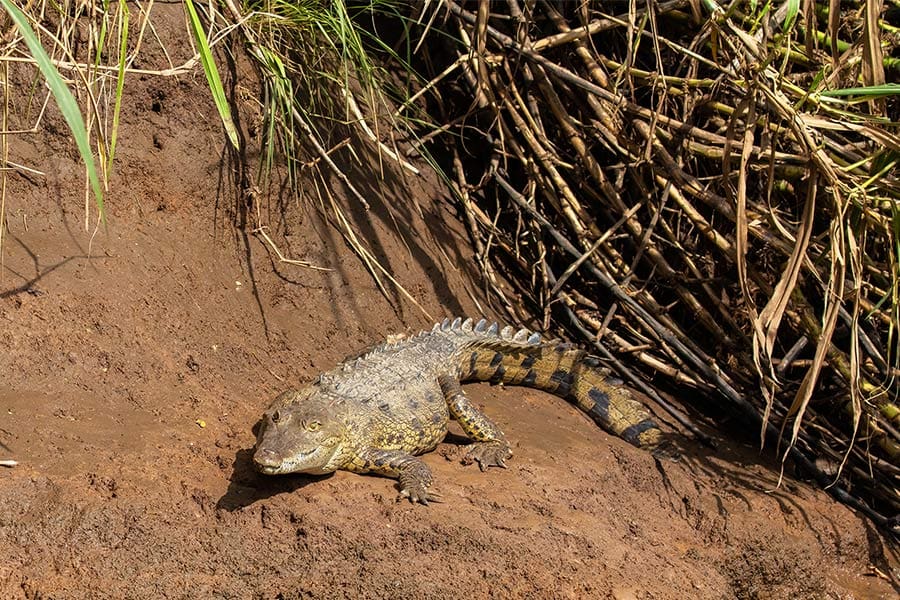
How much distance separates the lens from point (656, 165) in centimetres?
473

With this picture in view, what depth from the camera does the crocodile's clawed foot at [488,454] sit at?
3.81 m

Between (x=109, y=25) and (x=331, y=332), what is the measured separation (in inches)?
67.4

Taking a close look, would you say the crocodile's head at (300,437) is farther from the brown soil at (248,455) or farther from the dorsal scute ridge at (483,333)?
the dorsal scute ridge at (483,333)

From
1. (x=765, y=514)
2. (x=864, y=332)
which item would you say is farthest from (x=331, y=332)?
(x=864, y=332)

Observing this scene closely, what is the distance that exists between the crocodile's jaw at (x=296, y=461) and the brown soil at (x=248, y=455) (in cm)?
8

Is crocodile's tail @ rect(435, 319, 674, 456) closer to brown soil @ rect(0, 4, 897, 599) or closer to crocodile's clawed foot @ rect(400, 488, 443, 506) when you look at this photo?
brown soil @ rect(0, 4, 897, 599)

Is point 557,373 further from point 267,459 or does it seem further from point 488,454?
point 267,459

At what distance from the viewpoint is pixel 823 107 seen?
3.57 m

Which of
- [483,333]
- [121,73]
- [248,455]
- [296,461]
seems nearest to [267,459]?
[296,461]

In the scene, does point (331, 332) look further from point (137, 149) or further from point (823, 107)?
point (823, 107)

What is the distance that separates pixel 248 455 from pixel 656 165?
103 inches

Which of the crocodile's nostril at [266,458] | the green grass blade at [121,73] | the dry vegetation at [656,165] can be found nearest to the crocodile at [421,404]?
the crocodile's nostril at [266,458]

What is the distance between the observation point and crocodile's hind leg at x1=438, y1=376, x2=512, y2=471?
3.86m

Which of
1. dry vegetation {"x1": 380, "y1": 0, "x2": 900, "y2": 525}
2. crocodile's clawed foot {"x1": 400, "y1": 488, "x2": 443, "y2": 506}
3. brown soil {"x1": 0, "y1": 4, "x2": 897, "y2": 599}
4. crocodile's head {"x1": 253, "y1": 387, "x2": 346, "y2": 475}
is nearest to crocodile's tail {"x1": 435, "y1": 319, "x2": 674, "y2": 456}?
brown soil {"x1": 0, "y1": 4, "x2": 897, "y2": 599}
